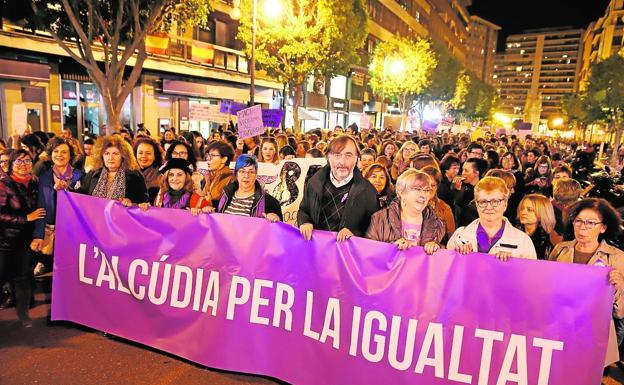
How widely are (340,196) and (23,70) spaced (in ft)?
53.0

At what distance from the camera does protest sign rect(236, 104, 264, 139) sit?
8.19 metres

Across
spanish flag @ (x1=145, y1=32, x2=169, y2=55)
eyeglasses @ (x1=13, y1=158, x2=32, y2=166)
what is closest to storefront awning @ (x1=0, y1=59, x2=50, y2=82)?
spanish flag @ (x1=145, y1=32, x2=169, y2=55)

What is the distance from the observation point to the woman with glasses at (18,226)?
445 centimetres

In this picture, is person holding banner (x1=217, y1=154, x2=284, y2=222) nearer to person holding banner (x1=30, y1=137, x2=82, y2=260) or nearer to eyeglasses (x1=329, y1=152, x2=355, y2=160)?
eyeglasses (x1=329, y1=152, x2=355, y2=160)

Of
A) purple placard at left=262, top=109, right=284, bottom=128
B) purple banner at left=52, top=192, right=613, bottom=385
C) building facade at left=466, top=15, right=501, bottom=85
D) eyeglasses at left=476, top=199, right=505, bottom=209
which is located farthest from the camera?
building facade at left=466, top=15, right=501, bottom=85

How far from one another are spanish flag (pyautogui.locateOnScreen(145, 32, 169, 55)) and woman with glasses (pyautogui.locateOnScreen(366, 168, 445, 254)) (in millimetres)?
19333

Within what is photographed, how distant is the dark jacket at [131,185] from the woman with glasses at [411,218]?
8.27 ft

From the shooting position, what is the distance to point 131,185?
190 inches

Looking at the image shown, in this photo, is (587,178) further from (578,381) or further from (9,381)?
(9,381)

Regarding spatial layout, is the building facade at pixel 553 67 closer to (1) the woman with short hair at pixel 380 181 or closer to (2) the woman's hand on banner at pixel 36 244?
(1) the woman with short hair at pixel 380 181

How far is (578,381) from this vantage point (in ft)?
9.39

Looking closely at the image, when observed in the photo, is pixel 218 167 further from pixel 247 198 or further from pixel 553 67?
pixel 553 67

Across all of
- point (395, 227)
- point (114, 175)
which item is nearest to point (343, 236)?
point (395, 227)

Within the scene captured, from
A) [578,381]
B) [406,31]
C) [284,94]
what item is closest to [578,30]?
[406,31]
